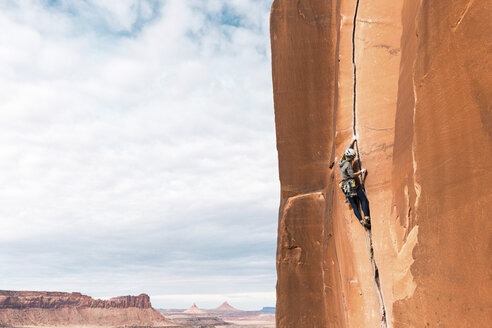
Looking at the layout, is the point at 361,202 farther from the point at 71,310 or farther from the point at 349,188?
the point at 71,310

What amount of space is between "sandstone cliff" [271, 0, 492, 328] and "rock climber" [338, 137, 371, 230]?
0.26 m

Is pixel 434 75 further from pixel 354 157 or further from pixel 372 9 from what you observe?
pixel 372 9

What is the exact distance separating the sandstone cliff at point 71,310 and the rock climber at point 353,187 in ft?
494

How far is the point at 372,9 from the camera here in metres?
10.6

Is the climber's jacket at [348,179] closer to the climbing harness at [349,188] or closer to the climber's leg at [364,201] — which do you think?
the climbing harness at [349,188]

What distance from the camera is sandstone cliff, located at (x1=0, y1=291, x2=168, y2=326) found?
14350 centimetres

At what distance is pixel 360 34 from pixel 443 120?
16.5 feet

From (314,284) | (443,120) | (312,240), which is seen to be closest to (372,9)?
(443,120)

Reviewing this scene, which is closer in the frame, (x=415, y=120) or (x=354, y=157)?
(x=415, y=120)

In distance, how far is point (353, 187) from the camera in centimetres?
988

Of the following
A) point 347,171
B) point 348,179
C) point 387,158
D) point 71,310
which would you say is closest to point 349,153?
point 347,171

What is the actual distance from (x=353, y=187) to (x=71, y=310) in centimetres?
16460

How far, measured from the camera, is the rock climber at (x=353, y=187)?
386 inches

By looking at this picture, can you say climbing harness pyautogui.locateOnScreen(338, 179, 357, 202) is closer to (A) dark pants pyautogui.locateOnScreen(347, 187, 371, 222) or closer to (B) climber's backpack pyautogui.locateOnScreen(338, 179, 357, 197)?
(B) climber's backpack pyautogui.locateOnScreen(338, 179, 357, 197)
